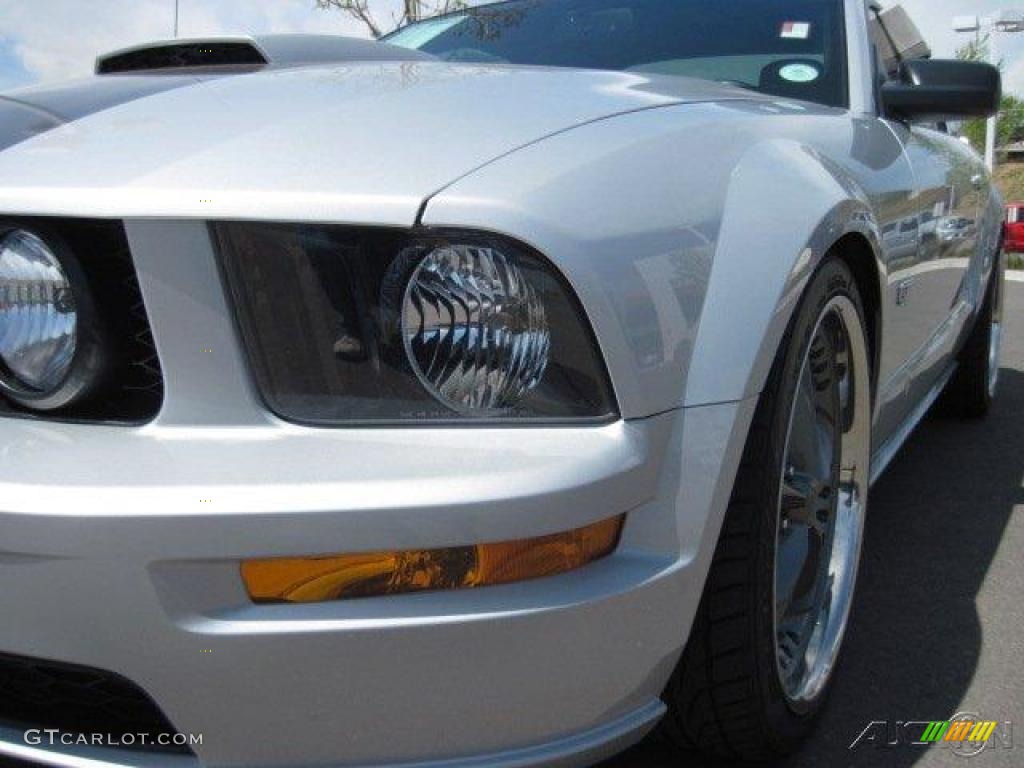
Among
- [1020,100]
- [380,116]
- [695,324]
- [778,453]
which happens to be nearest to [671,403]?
[695,324]

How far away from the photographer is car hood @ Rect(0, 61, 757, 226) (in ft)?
4.28

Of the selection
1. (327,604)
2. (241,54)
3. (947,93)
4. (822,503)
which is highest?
(241,54)

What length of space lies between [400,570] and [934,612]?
1609 millimetres

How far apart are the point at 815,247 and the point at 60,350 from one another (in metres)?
1.05

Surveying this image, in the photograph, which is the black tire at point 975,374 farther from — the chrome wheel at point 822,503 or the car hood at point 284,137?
the car hood at point 284,137

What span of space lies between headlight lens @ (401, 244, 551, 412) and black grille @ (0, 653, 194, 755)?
Result: 506 mm

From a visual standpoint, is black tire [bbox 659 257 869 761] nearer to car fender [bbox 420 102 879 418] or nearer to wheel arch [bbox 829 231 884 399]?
car fender [bbox 420 102 879 418]

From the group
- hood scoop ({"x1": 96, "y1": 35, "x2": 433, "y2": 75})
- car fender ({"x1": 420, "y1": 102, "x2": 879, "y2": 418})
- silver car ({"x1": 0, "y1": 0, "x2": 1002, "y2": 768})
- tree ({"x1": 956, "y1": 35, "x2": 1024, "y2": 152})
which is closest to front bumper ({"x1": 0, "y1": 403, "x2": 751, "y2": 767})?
silver car ({"x1": 0, "y1": 0, "x2": 1002, "y2": 768})

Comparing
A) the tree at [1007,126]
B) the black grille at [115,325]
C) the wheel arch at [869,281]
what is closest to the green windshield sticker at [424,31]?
the wheel arch at [869,281]

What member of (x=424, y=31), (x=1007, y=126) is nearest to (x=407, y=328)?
(x=424, y=31)

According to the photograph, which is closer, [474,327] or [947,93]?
[474,327]

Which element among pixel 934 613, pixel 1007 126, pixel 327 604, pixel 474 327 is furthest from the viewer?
pixel 1007 126

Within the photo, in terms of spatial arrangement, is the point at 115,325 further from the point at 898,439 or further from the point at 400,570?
the point at 898,439

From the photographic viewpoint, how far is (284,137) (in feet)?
4.71
